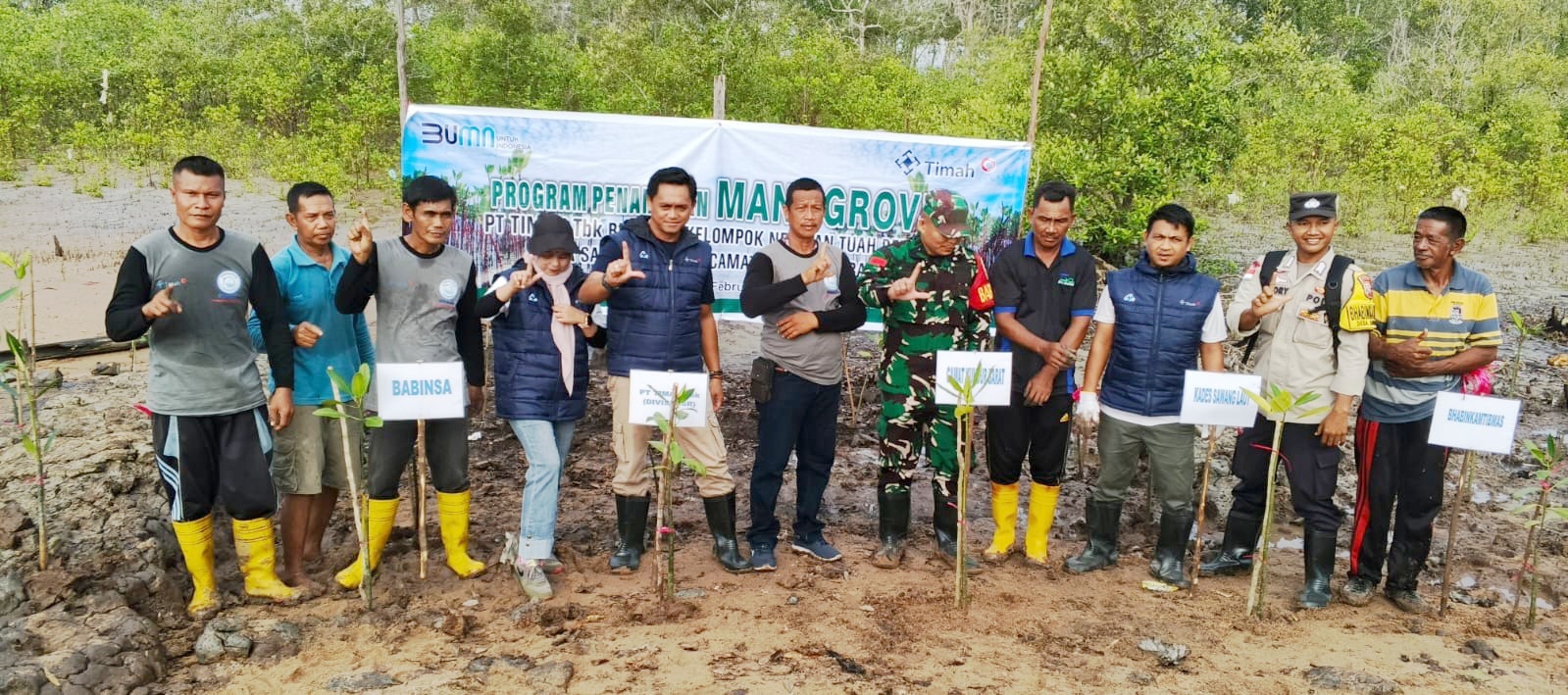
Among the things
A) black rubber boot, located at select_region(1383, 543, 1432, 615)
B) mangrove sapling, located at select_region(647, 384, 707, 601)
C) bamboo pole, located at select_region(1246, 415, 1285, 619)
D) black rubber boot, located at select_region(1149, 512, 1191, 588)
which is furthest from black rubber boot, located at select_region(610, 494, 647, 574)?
black rubber boot, located at select_region(1383, 543, 1432, 615)

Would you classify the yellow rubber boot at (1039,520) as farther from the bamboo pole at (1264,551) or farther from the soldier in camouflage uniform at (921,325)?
the bamboo pole at (1264,551)

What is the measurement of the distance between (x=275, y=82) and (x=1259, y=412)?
1660 centimetres

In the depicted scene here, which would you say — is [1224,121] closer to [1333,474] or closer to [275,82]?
[1333,474]

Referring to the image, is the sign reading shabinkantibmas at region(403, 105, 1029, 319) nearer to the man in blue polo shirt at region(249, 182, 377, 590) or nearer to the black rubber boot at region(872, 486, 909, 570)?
the man in blue polo shirt at region(249, 182, 377, 590)

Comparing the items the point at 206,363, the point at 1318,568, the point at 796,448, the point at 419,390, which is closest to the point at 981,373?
the point at 796,448

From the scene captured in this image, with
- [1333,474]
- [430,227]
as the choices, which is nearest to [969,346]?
[1333,474]

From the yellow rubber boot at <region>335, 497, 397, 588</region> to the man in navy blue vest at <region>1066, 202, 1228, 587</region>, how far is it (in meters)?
3.10

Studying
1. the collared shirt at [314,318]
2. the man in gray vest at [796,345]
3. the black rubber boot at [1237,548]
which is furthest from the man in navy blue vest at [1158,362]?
the collared shirt at [314,318]

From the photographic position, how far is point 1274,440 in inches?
159

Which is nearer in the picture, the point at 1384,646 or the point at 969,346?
the point at 1384,646

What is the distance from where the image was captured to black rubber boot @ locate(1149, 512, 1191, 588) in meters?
4.53

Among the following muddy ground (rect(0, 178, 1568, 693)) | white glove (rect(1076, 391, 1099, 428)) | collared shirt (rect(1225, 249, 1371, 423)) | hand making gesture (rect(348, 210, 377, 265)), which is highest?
hand making gesture (rect(348, 210, 377, 265))

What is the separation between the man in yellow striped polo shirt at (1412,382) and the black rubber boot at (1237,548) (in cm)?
41

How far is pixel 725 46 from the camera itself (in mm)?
14531
